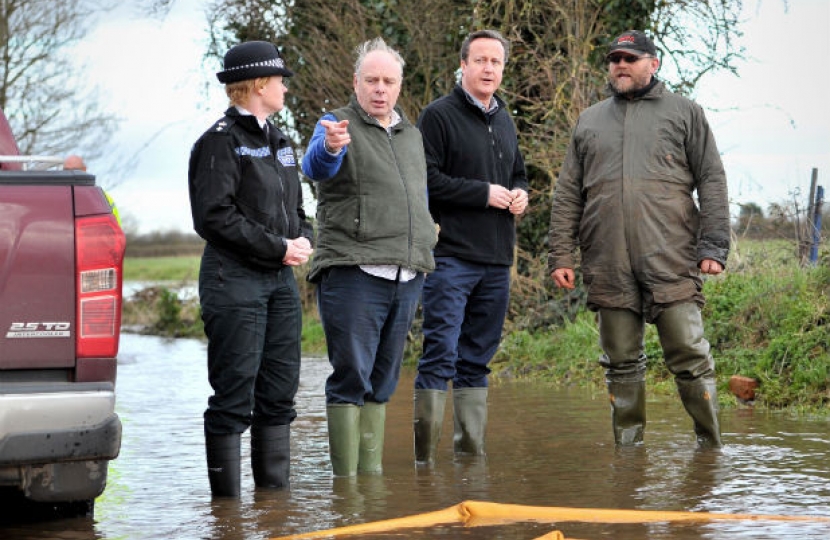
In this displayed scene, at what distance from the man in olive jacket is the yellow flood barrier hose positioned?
2.17m

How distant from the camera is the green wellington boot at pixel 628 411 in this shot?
27.8 ft

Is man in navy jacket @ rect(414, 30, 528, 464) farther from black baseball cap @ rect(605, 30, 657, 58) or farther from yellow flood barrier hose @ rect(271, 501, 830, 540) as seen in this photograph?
yellow flood barrier hose @ rect(271, 501, 830, 540)

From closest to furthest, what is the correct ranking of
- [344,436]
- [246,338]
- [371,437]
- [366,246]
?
1. [246,338]
2. [366,246]
3. [344,436]
4. [371,437]

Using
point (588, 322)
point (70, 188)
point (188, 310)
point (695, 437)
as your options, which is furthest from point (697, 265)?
point (188, 310)

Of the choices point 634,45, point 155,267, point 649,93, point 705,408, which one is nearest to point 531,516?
point 705,408

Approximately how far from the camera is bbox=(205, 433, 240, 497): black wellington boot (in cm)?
682

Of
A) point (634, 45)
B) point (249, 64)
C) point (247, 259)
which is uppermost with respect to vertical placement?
point (634, 45)

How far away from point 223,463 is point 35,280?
65.9 inches

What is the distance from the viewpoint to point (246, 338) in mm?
6723

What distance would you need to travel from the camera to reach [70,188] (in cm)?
568

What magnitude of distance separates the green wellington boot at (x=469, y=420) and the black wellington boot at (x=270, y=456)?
1.35 meters

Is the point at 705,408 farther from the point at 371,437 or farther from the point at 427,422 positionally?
→ the point at 371,437

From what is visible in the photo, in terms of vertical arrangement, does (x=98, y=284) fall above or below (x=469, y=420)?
above

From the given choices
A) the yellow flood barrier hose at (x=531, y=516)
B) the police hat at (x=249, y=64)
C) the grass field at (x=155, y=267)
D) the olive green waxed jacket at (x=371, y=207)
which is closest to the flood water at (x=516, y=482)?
the yellow flood barrier hose at (x=531, y=516)
